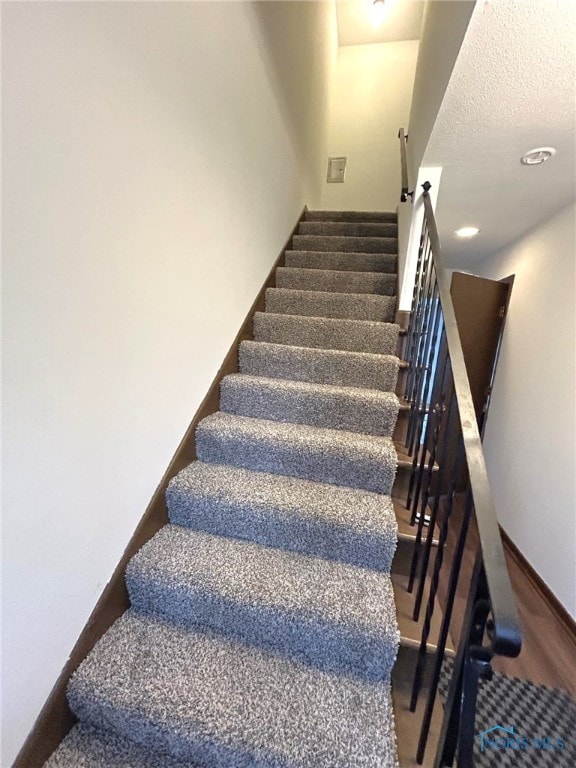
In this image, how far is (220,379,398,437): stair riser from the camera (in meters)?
1.58

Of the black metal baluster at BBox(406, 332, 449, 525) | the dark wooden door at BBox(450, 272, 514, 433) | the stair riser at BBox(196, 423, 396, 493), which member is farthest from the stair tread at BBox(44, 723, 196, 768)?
the dark wooden door at BBox(450, 272, 514, 433)

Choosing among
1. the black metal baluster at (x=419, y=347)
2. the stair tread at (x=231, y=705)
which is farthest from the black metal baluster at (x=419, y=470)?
the stair tread at (x=231, y=705)

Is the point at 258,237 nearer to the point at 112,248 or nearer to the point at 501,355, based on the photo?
the point at 112,248

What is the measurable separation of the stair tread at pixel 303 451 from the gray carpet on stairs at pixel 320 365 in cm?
34

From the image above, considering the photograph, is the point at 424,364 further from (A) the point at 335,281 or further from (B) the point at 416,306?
(A) the point at 335,281

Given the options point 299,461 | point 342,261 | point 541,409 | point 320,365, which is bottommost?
point 299,461

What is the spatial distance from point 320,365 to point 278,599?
112 centimetres

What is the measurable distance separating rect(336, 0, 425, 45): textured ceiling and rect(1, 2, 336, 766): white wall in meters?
3.05

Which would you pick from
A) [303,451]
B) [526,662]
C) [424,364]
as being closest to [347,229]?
[424,364]

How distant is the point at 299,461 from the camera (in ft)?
4.75

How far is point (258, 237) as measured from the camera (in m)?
2.12

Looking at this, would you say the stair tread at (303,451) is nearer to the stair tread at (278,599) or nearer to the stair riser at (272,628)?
the stair tread at (278,599)

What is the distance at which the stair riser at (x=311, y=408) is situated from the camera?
1.58m

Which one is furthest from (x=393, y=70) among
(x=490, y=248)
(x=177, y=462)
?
(x=177, y=462)
